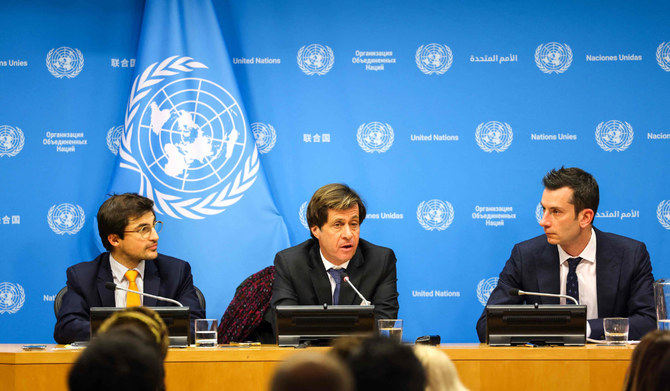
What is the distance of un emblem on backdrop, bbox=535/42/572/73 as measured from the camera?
5.12 m

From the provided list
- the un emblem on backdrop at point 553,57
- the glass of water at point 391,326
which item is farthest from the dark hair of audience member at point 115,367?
the un emblem on backdrop at point 553,57

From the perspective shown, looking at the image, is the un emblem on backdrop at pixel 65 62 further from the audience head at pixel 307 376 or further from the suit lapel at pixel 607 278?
the audience head at pixel 307 376

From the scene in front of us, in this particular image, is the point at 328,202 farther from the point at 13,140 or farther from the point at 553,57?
the point at 13,140

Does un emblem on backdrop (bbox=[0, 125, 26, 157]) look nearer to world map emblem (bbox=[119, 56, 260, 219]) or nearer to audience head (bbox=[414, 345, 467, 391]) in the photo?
world map emblem (bbox=[119, 56, 260, 219])

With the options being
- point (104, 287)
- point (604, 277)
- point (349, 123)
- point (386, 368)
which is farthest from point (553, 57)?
point (386, 368)

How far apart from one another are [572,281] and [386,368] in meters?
3.00

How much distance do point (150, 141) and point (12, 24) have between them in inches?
49.9

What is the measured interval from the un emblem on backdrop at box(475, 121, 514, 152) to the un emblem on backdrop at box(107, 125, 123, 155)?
2.40m

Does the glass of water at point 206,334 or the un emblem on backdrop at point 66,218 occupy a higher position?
the un emblem on backdrop at point 66,218

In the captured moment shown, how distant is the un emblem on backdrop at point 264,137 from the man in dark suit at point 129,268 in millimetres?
997

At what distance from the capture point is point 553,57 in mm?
5129

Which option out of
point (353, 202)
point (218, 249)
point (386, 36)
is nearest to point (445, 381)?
point (353, 202)

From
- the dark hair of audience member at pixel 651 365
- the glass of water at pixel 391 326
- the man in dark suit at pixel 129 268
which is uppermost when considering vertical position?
the man in dark suit at pixel 129 268

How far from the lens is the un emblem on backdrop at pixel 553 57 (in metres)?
5.12
